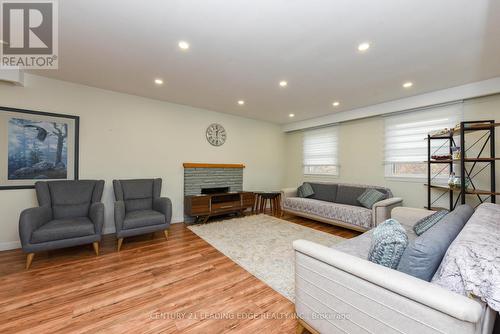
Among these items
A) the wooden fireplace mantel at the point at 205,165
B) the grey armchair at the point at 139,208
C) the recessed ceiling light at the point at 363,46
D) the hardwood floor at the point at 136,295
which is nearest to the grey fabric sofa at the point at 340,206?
the wooden fireplace mantel at the point at 205,165

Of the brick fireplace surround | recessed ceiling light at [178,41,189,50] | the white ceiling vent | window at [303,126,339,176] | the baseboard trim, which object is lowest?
the baseboard trim

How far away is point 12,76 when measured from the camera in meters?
2.68

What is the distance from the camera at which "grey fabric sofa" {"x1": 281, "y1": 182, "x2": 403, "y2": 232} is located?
3.36 meters

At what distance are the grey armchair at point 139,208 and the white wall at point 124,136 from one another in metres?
0.39

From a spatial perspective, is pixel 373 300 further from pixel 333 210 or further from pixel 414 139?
pixel 414 139

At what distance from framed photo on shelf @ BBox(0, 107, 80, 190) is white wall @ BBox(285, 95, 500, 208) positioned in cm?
516

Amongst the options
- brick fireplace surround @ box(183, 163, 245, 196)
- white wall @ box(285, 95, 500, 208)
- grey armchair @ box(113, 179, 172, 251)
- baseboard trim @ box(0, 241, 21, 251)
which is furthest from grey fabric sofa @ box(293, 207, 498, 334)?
baseboard trim @ box(0, 241, 21, 251)

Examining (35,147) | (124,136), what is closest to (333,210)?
(124,136)

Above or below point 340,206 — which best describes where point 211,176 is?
above

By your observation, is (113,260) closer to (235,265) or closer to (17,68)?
(235,265)

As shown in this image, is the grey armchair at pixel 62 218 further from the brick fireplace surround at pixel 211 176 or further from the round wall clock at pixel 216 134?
the round wall clock at pixel 216 134

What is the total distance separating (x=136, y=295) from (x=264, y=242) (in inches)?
69.7

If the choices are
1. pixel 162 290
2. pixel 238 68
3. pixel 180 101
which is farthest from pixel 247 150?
pixel 162 290

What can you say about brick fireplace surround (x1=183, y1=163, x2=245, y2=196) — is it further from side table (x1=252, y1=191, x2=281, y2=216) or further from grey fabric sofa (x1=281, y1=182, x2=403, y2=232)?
grey fabric sofa (x1=281, y1=182, x2=403, y2=232)
